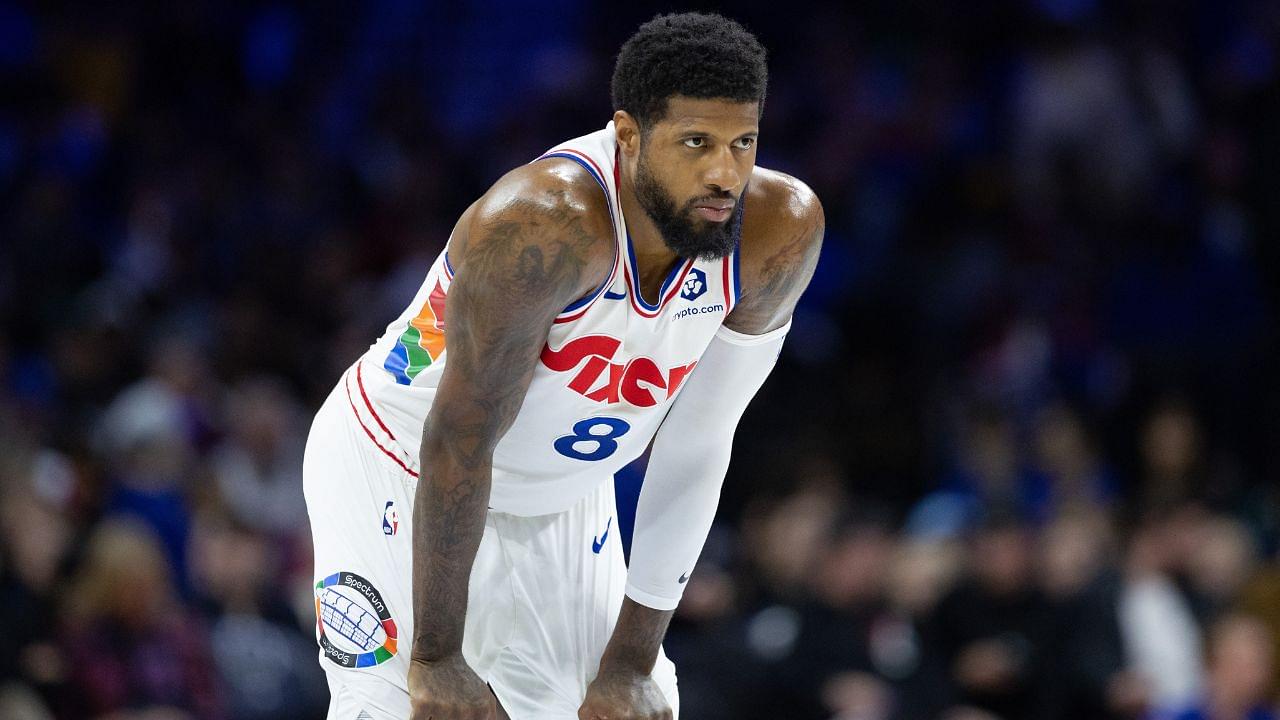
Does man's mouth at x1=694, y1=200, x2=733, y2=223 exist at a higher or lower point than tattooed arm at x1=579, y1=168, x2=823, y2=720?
higher

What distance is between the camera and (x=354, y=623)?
3918mm

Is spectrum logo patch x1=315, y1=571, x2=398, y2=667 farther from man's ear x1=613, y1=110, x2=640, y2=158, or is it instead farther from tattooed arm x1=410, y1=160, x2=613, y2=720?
man's ear x1=613, y1=110, x2=640, y2=158

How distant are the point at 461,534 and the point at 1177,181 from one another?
26.1 feet

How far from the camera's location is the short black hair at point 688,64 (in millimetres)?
3523

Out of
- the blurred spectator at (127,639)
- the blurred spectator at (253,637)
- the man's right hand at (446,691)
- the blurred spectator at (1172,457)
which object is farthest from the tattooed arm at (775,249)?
the blurred spectator at (1172,457)

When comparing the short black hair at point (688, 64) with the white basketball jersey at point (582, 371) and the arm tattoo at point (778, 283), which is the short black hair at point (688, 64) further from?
the arm tattoo at point (778, 283)

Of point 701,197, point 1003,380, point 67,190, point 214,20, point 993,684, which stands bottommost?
point 993,684

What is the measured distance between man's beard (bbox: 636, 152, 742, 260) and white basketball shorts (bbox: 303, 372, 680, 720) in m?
0.89

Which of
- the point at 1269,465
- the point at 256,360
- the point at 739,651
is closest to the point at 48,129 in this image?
the point at 256,360

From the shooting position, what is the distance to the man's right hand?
363cm

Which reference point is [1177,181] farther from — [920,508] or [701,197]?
[701,197]

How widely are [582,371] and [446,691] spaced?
0.77 m

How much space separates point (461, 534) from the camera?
3.62m

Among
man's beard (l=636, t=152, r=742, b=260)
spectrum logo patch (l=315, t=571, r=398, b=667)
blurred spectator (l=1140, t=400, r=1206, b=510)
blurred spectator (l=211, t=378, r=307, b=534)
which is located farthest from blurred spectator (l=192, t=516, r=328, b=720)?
man's beard (l=636, t=152, r=742, b=260)
